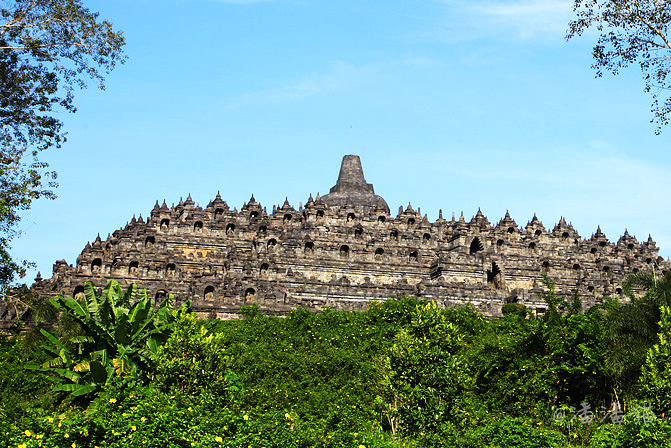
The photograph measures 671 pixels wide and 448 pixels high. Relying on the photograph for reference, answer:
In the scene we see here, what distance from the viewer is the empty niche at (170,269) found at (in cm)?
6544

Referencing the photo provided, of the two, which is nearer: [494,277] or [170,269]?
[170,269]

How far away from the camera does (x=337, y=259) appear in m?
67.1

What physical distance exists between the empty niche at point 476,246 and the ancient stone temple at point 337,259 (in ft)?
0.36

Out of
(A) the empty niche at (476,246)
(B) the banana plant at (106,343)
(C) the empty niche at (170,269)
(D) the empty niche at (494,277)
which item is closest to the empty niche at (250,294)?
(C) the empty niche at (170,269)

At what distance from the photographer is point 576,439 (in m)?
27.8

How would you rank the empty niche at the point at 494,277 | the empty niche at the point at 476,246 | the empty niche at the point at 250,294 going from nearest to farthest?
the empty niche at the point at 250,294
the empty niche at the point at 494,277
the empty niche at the point at 476,246

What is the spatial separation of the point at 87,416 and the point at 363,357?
58.4ft

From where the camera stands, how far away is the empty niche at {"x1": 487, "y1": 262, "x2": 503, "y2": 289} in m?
69.8

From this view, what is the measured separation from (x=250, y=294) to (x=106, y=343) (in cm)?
2728

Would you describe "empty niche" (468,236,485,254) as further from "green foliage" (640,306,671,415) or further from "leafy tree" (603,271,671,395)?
"green foliage" (640,306,671,415)

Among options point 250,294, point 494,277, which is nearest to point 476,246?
point 494,277

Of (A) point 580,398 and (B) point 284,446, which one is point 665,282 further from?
(B) point 284,446

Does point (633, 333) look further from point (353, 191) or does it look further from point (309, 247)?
point (353, 191)

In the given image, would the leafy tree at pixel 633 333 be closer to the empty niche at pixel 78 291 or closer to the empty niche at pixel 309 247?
the empty niche at pixel 309 247
